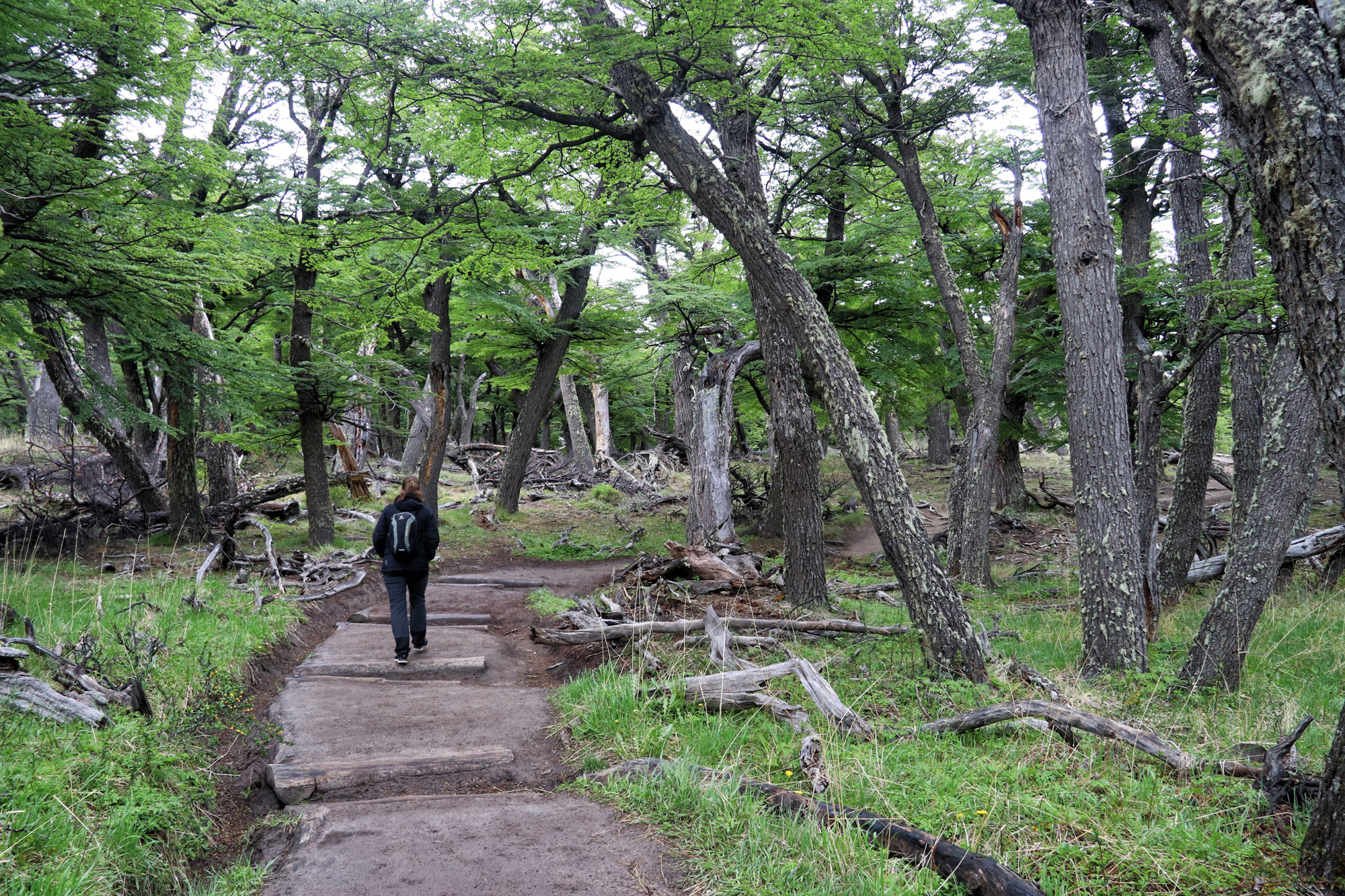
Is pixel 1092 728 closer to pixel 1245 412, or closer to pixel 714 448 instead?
pixel 1245 412

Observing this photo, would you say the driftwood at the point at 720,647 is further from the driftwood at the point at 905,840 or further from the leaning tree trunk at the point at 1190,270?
the leaning tree trunk at the point at 1190,270

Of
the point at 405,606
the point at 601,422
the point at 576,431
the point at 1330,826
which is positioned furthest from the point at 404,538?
the point at 601,422

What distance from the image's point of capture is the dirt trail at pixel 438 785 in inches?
139

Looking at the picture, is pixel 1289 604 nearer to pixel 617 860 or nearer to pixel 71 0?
pixel 617 860

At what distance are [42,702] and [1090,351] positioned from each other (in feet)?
26.9

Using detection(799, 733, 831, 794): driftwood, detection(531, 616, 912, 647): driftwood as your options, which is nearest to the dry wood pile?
detection(531, 616, 912, 647): driftwood

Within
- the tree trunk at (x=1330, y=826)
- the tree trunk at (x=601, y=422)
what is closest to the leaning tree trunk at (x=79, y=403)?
the tree trunk at (x=1330, y=826)

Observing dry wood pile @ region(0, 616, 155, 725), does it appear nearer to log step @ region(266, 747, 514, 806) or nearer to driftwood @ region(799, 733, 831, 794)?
log step @ region(266, 747, 514, 806)

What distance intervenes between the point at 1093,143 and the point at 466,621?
845cm

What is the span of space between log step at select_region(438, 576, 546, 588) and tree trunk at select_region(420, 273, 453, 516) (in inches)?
118

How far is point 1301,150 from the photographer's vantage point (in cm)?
266

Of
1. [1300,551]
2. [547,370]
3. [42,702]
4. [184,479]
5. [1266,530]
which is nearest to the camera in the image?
[42,702]

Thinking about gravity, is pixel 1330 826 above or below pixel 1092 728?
above

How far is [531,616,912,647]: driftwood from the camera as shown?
7125 mm
